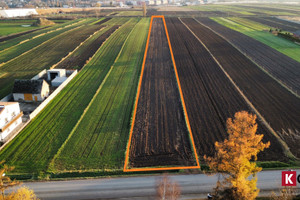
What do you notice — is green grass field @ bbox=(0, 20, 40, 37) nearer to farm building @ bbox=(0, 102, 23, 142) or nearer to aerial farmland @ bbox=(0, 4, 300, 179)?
aerial farmland @ bbox=(0, 4, 300, 179)

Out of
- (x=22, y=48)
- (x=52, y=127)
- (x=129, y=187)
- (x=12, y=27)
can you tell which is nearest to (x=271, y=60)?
(x=129, y=187)

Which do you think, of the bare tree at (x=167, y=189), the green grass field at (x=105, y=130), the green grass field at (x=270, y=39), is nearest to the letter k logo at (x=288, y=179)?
the bare tree at (x=167, y=189)

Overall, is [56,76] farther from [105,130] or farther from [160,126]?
[160,126]

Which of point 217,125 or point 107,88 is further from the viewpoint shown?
point 107,88

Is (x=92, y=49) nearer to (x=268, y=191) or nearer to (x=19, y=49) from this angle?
(x=19, y=49)

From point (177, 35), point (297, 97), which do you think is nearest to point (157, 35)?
point (177, 35)

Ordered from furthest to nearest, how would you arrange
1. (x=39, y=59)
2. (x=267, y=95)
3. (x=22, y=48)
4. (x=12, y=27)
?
(x=12, y=27) < (x=22, y=48) < (x=39, y=59) < (x=267, y=95)

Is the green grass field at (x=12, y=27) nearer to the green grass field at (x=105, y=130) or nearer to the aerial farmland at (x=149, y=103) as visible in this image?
the aerial farmland at (x=149, y=103)
